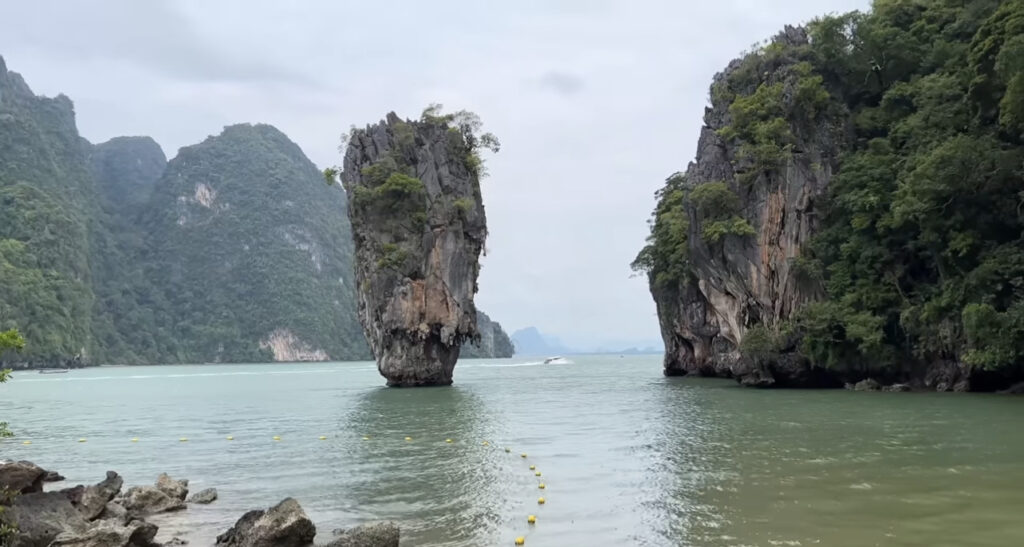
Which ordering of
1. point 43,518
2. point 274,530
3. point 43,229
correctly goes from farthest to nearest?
point 43,229
point 43,518
point 274,530

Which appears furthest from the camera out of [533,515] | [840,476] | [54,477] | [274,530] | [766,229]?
[766,229]

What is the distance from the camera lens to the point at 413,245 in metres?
41.0

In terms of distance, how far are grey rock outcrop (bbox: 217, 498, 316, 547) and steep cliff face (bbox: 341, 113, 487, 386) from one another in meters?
30.6

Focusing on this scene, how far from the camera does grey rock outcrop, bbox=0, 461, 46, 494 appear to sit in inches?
375

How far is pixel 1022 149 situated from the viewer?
2427 cm

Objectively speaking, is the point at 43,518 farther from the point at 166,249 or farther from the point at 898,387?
the point at 166,249

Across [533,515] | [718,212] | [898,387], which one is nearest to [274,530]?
[533,515]

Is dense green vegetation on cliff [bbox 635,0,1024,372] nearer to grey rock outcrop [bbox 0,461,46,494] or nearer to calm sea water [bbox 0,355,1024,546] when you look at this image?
calm sea water [bbox 0,355,1024,546]

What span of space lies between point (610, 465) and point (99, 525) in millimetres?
8410

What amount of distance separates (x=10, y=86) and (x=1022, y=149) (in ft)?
504

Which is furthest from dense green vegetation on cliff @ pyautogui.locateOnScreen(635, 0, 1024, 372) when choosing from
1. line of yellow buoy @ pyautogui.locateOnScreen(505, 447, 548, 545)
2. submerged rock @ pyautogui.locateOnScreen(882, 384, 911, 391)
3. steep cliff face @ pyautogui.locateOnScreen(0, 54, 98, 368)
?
steep cliff face @ pyautogui.locateOnScreen(0, 54, 98, 368)

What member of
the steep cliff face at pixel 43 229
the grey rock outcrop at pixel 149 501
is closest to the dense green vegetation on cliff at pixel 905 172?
the grey rock outcrop at pixel 149 501

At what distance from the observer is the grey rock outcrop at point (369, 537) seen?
27.2 feet

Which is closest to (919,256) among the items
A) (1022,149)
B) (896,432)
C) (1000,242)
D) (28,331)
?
(1000,242)
